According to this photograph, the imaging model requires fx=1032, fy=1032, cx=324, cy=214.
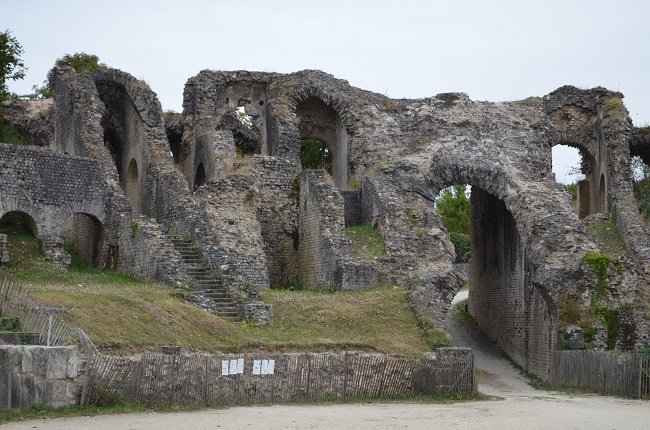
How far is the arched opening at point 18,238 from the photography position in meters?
29.1

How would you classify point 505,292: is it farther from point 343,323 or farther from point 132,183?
point 132,183

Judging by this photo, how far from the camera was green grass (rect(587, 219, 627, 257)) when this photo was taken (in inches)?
1371

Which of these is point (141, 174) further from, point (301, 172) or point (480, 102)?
point (480, 102)

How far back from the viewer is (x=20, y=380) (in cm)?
1797

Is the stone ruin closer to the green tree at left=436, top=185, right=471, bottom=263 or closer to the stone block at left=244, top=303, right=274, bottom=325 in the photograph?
the stone block at left=244, top=303, right=274, bottom=325

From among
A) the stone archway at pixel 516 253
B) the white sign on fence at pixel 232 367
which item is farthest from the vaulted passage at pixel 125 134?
the white sign on fence at pixel 232 367

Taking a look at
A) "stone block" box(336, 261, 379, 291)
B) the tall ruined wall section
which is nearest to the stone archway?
"stone block" box(336, 261, 379, 291)

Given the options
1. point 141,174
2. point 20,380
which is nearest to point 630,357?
point 20,380

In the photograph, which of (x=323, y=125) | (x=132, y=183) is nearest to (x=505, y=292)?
(x=323, y=125)

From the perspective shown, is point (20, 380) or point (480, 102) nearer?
point (20, 380)

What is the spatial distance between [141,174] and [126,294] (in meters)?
11.1

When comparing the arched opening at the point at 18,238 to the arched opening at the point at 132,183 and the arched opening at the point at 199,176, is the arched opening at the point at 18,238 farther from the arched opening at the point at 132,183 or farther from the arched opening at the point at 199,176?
the arched opening at the point at 199,176

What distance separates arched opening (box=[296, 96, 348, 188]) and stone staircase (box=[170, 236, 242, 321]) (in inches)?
425

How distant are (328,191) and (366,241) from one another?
80.0 inches
